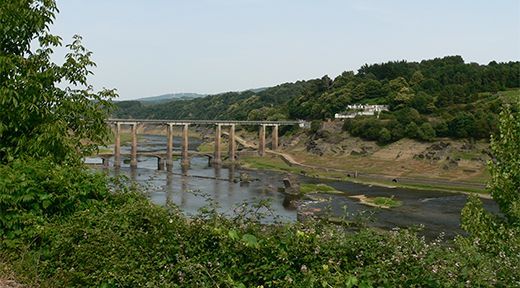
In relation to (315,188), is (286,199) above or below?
below

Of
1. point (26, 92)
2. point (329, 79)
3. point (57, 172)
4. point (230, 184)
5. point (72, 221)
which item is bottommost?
point (230, 184)

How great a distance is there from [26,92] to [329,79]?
154 meters

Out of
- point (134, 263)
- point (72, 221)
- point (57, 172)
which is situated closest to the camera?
point (134, 263)

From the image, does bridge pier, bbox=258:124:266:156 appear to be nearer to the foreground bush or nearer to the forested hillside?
the forested hillside

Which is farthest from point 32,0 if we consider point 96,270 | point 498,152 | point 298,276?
point 498,152

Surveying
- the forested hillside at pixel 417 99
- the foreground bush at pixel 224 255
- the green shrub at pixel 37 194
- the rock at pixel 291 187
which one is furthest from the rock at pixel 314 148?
the foreground bush at pixel 224 255

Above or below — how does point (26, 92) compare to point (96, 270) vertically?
above

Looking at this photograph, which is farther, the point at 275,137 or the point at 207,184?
the point at 275,137

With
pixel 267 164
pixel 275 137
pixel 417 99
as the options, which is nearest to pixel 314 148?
pixel 267 164

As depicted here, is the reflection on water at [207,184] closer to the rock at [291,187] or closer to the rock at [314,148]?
the rock at [291,187]

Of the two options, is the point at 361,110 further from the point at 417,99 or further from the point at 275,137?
the point at 275,137

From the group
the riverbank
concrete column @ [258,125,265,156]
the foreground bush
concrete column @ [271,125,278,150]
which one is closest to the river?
the riverbank

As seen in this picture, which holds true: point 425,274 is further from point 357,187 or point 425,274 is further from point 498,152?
point 357,187

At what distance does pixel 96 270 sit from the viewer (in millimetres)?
7621
